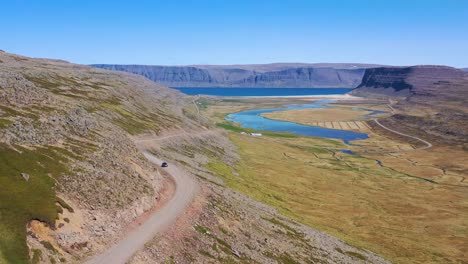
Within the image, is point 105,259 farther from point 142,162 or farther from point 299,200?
point 299,200

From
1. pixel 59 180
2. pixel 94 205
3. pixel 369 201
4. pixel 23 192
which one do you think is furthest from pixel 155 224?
pixel 369 201

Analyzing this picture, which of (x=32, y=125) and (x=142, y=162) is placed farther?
(x=142, y=162)

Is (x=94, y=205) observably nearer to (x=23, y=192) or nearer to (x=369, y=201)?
(x=23, y=192)

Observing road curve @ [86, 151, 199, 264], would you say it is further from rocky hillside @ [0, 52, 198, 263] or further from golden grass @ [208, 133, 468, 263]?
golden grass @ [208, 133, 468, 263]

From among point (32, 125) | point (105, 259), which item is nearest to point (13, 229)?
point (105, 259)

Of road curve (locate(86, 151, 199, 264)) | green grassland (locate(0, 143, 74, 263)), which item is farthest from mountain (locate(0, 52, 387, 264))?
road curve (locate(86, 151, 199, 264))
